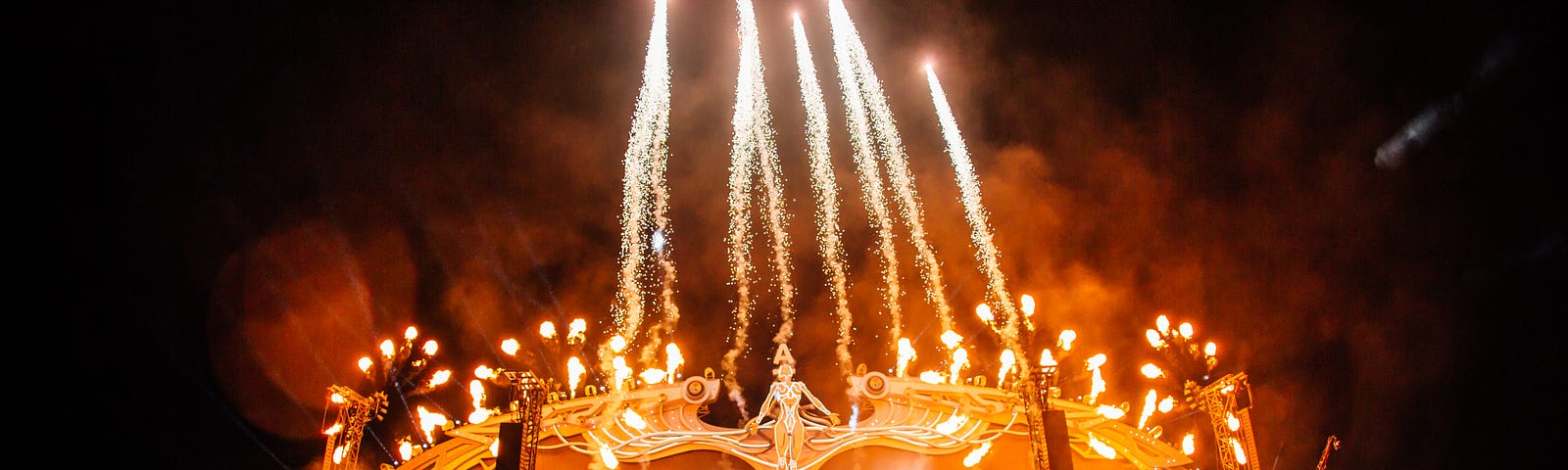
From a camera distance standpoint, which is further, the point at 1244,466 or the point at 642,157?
the point at 642,157

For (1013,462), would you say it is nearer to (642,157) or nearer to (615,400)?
(615,400)

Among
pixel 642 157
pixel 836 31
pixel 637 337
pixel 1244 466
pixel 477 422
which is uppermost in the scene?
pixel 836 31

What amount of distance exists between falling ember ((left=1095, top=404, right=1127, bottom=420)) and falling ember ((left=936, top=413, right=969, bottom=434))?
203 cm

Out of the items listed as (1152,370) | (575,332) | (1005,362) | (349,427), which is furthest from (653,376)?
(1152,370)

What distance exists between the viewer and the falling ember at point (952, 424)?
14.0m

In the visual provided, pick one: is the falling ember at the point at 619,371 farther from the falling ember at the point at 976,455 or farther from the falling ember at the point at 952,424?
the falling ember at the point at 976,455

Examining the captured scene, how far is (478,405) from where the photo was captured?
14.1m

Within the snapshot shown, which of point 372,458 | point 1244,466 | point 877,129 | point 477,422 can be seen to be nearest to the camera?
point 1244,466

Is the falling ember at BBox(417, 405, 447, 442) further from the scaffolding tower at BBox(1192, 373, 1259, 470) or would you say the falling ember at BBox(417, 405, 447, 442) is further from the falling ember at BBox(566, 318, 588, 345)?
the scaffolding tower at BBox(1192, 373, 1259, 470)

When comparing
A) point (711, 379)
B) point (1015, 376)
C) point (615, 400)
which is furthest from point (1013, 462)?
point (615, 400)

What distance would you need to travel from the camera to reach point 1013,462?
14.1 meters

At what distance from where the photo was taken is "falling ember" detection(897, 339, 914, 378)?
14930 mm

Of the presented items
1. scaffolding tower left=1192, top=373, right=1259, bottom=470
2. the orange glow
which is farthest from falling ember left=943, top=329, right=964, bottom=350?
scaffolding tower left=1192, top=373, right=1259, bottom=470

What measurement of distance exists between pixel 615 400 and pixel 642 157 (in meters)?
5.26
